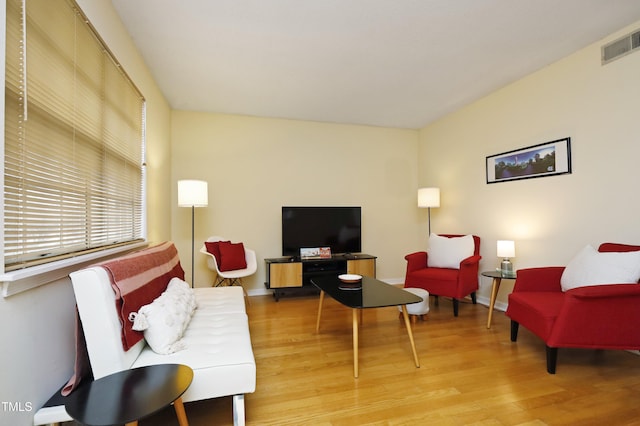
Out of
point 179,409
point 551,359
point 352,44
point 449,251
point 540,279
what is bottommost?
point 551,359

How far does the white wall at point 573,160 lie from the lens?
2590mm

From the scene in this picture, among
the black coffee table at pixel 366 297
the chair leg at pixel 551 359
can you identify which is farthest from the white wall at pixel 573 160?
the black coffee table at pixel 366 297

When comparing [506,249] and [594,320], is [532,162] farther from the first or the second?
[594,320]

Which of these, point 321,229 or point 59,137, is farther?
point 321,229

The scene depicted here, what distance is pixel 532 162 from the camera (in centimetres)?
336

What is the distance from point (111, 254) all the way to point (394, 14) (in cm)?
266

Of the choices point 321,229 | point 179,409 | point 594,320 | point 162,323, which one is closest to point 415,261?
point 321,229

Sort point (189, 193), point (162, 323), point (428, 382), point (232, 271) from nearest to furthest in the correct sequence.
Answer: point (162, 323), point (428, 382), point (189, 193), point (232, 271)

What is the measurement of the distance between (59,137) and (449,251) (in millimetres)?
3727

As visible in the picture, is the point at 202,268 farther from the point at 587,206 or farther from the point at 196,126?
the point at 587,206

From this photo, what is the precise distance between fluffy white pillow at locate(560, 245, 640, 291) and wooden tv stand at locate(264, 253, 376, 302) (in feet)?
8.10

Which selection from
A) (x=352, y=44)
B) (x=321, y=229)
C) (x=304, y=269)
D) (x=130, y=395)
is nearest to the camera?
(x=130, y=395)

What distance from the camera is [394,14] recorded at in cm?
234

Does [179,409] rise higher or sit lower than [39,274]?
lower
